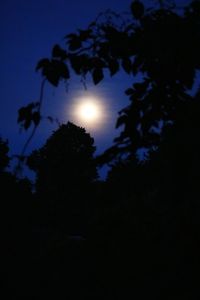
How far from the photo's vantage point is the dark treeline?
109 inches

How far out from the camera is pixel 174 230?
293cm

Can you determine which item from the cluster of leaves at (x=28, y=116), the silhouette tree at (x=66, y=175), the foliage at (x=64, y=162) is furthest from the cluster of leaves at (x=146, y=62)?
the foliage at (x=64, y=162)

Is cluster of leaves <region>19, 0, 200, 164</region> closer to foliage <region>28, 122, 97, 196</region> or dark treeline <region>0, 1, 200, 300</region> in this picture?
dark treeline <region>0, 1, 200, 300</region>

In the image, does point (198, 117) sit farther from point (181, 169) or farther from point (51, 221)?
point (51, 221)

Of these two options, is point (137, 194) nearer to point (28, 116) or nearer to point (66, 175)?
point (28, 116)

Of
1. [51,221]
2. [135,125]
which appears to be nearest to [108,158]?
[135,125]

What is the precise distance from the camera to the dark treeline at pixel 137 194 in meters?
2.77

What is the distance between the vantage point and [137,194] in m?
3.78

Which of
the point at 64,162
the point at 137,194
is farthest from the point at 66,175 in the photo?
the point at 137,194

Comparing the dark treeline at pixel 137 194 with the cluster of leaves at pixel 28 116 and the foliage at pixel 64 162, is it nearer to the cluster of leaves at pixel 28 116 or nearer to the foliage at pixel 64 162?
the cluster of leaves at pixel 28 116

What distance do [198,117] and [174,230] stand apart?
80cm

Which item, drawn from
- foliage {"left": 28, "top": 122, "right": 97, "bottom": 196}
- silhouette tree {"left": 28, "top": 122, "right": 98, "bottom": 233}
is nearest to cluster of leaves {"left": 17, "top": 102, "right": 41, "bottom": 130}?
silhouette tree {"left": 28, "top": 122, "right": 98, "bottom": 233}

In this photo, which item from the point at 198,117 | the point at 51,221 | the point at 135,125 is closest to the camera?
the point at 198,117

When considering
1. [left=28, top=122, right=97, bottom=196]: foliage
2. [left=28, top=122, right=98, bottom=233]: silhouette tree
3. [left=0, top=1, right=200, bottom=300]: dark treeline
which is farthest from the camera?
[left=28, top=122, right=97, bottom=196]: foliage
